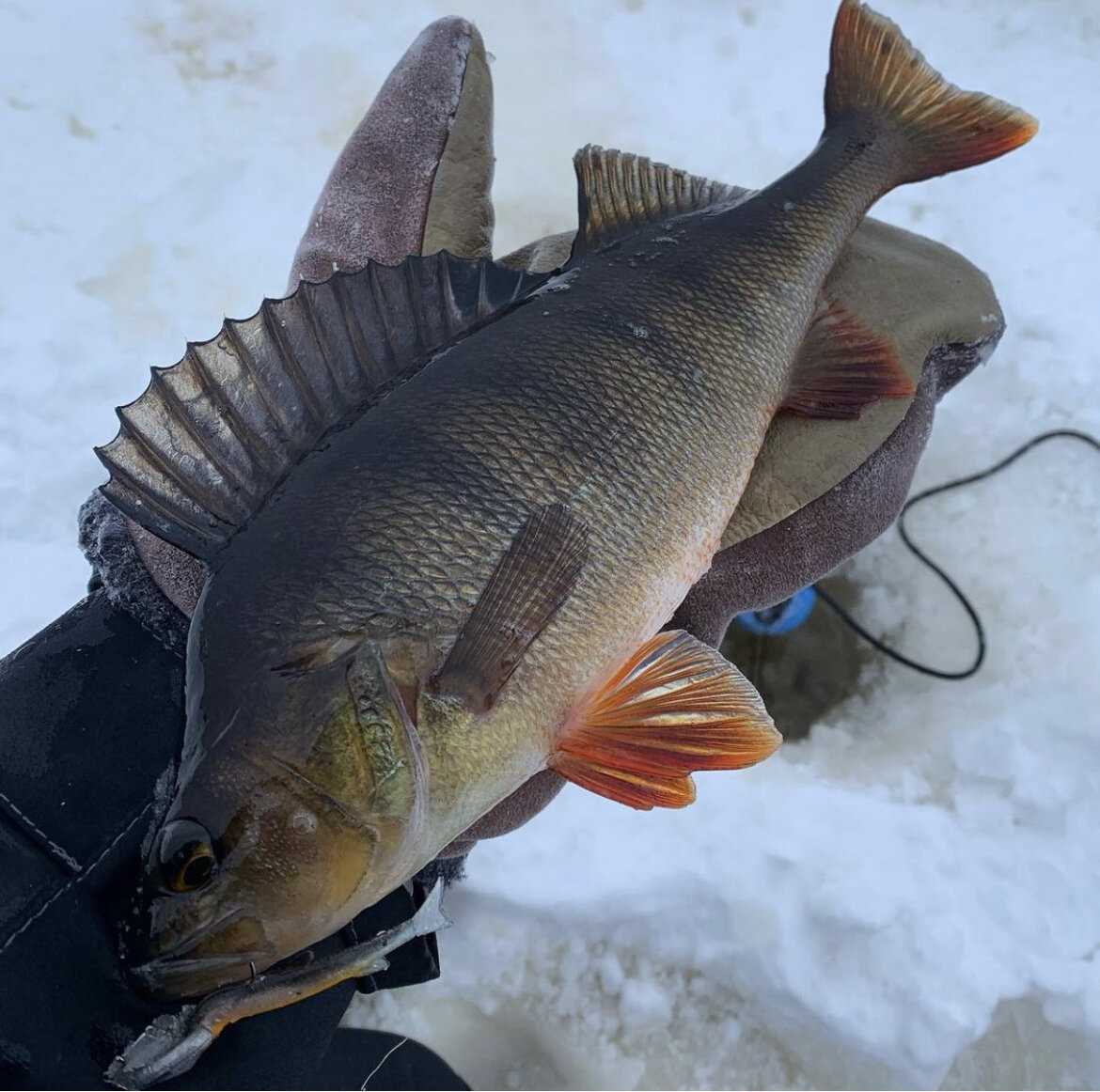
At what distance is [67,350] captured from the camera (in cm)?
225

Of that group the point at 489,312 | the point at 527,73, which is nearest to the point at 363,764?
the point at 489,312

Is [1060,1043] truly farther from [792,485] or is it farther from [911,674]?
[792,485]

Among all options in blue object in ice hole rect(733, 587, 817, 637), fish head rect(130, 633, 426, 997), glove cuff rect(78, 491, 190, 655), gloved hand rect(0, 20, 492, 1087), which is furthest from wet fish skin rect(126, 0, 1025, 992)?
blue object in ice hole rect(733, 587, 817, 637)

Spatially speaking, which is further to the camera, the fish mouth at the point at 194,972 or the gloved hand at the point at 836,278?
the gloved hand at the point at 836,278

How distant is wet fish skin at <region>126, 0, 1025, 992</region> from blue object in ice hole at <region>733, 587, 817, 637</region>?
84cm

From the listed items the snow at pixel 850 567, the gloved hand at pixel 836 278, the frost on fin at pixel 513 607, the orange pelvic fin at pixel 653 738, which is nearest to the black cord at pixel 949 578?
the snow at pixel 850 567

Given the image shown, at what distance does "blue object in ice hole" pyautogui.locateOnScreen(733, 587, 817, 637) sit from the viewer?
2090 millimetres

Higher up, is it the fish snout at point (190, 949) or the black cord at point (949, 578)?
the fish snout at point (190, 949)

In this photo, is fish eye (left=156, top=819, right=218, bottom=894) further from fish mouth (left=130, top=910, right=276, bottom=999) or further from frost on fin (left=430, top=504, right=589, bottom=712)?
frost on fin (left=430, top=504, right=589, bottom=712)

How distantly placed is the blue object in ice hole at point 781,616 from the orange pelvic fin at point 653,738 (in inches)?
38.3

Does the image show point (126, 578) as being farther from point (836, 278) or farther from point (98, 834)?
point (836, 278)

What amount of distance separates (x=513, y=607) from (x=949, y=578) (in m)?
1.54

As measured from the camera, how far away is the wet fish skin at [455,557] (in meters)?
0.89

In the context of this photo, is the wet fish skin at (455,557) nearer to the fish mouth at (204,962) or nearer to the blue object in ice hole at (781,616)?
the fish mouth at (204,962)
